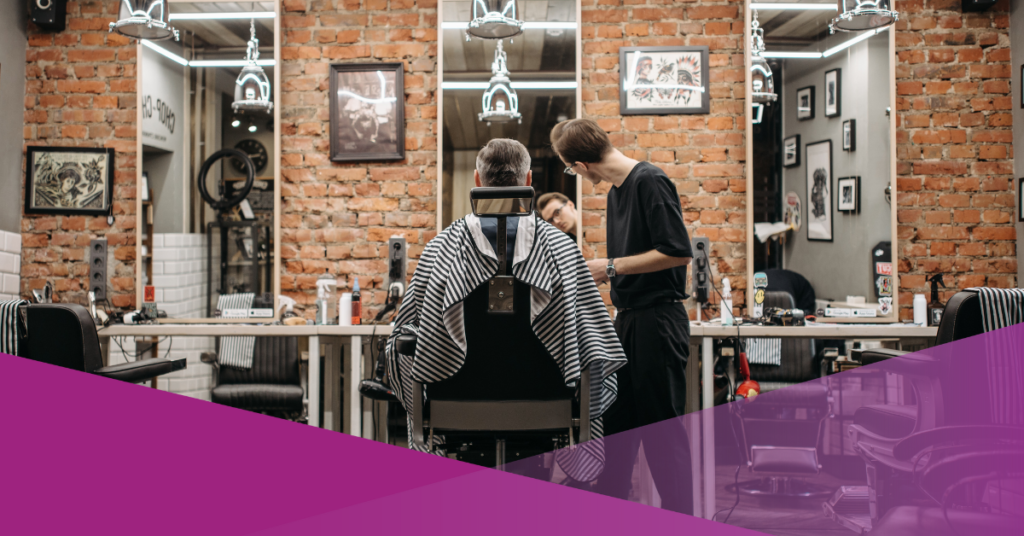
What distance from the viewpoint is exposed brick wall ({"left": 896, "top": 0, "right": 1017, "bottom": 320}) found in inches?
140

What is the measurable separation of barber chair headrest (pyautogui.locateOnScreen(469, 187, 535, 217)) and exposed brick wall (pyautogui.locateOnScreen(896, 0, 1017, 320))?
2881 millimetres

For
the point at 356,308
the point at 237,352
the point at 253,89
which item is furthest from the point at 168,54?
the point at 356,308

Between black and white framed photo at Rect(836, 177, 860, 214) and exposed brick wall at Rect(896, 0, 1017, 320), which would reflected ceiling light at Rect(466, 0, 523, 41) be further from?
exposed brick wall at Rect(896, 0, 1017, 320)

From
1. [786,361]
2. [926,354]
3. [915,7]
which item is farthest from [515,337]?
[915,7]

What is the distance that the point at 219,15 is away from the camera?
3.72 meters

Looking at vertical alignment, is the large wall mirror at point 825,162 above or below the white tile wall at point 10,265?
above

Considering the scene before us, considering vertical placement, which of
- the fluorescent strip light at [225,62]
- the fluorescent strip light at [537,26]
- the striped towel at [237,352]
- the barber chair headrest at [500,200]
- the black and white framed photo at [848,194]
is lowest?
the striped towel at [237,352]

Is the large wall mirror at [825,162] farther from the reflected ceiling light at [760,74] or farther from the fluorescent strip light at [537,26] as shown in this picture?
the fluorescent strip light at [537,26]

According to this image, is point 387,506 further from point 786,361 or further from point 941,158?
point 941,158

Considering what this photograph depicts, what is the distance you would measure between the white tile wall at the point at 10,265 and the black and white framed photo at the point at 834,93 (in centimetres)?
448

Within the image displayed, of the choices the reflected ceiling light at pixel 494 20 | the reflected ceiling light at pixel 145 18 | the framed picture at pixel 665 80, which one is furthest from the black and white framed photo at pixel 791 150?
the reflected ceiling light at pixel 145 18

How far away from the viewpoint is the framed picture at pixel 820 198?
3506 mm
